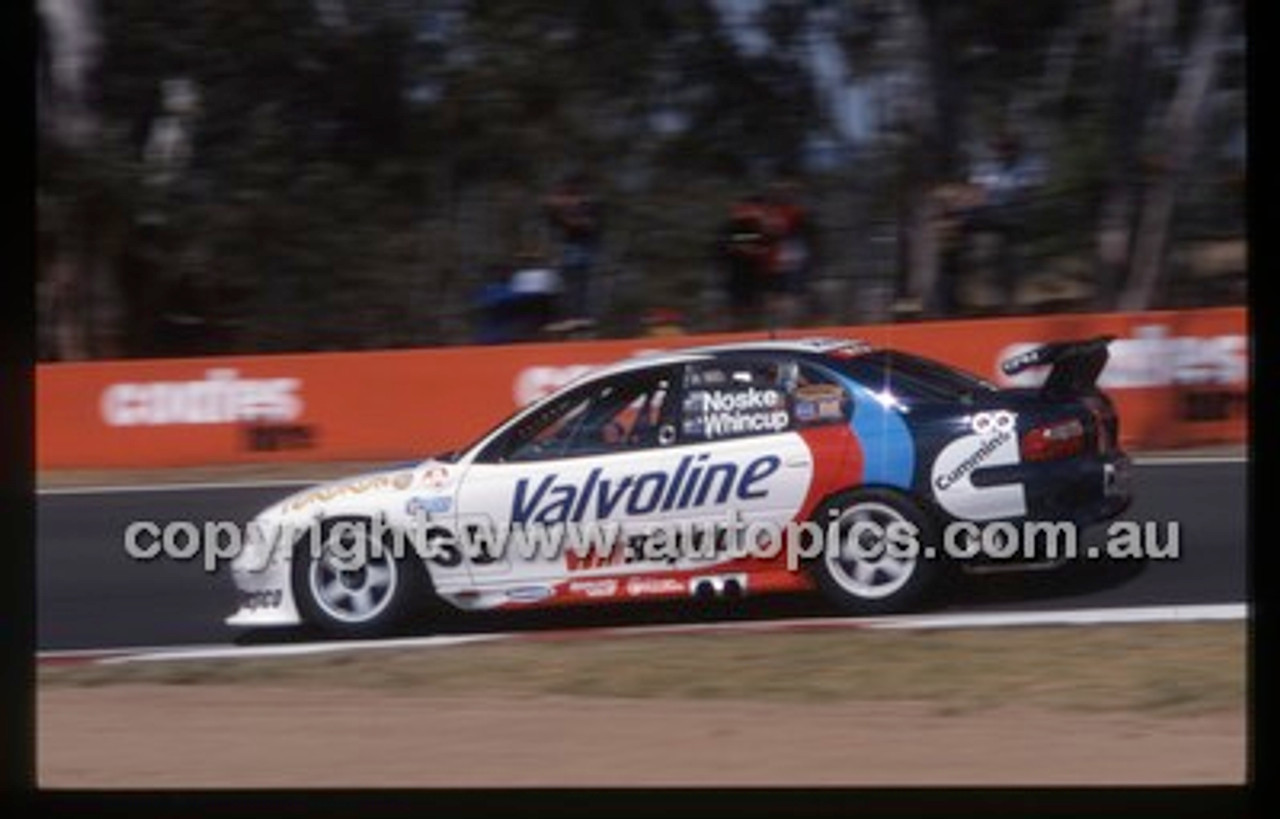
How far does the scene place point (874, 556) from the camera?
10195 mm

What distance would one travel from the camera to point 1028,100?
20562 mm

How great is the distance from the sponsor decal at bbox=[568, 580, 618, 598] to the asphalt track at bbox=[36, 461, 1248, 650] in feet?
0.97

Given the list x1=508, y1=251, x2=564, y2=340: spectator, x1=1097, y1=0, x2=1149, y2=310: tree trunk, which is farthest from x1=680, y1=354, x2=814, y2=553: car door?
x1=1097, y1=0, x2=1149, y2=310: tree trunk

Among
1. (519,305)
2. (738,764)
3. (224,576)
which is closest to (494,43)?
(519,305)

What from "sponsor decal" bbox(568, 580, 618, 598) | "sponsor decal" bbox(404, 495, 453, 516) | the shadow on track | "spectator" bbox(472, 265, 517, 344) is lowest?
the shadow on track

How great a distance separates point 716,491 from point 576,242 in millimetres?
8557

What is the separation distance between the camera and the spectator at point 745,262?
57.2 feet

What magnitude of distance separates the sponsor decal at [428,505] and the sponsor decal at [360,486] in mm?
101

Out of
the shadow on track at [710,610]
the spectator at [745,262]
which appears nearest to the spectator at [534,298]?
the spectator at [745,262]

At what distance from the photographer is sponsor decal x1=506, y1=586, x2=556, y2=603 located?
34.4 ft

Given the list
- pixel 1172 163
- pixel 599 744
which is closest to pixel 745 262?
pixel 1172 163

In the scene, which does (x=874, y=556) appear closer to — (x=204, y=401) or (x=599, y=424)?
(x=599, y=424)

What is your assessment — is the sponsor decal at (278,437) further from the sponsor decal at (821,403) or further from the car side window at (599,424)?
the sponsor decal at (821,403)

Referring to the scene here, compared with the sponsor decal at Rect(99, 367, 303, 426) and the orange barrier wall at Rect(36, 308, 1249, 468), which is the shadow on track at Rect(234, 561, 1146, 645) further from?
the sponsor decal at Rect(99, 367, 303, 426)
